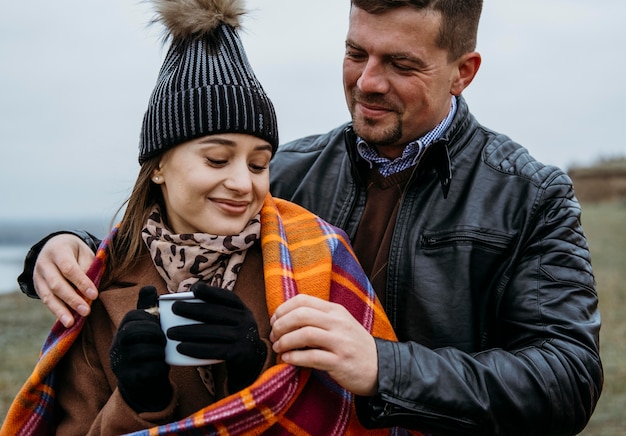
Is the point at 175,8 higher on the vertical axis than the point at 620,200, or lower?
higher

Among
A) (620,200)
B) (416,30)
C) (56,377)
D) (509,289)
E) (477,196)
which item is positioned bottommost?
(620,200)

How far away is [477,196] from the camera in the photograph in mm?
3016

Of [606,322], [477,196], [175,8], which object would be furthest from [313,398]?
[606,322]

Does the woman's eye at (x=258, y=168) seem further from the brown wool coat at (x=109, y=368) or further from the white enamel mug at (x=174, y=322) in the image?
the white enamel mug at (x=174, y=322)

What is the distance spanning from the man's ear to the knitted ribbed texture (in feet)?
3.29

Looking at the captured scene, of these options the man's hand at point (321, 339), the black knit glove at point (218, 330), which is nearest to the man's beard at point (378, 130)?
the man's hand at point (321, 339)

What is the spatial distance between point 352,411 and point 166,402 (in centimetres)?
62

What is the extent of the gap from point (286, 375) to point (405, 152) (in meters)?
1.28

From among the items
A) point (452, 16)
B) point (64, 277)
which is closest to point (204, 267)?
point (64, 277)

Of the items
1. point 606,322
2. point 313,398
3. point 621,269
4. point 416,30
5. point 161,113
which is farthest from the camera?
point 621,269

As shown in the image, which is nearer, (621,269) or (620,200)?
(621,269)

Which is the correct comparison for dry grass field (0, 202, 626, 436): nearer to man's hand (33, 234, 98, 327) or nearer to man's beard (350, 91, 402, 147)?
man's hand (33, 234, 98, 327)

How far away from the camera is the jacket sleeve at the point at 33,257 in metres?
2.95

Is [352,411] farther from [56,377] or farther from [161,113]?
[161,113]
